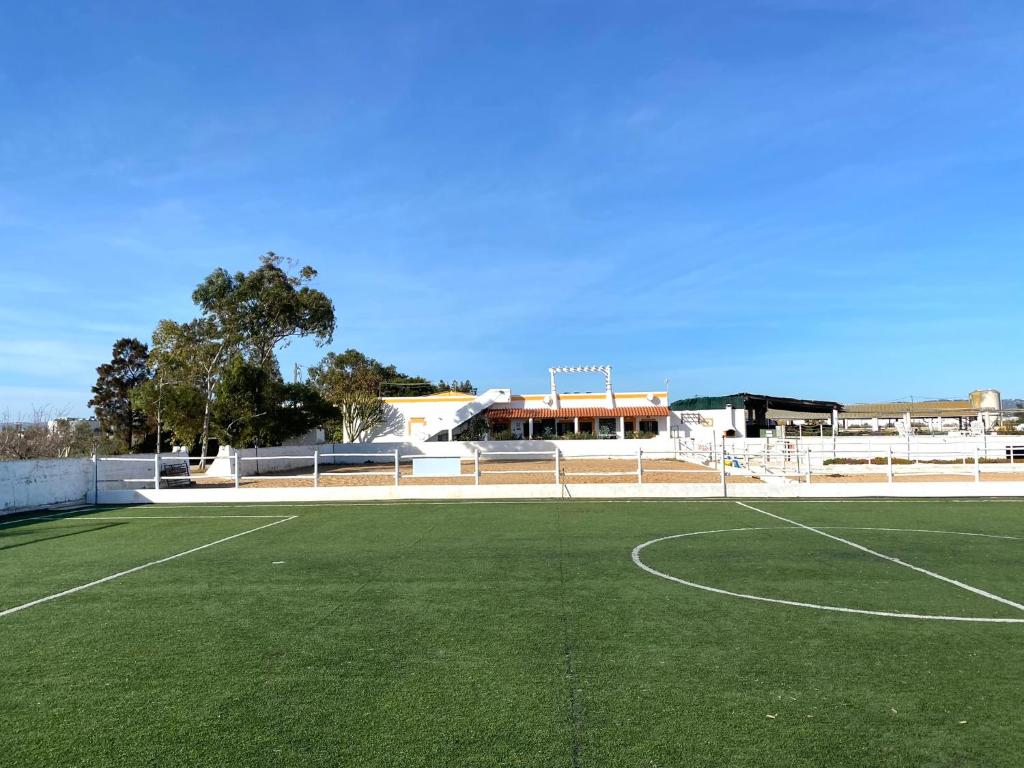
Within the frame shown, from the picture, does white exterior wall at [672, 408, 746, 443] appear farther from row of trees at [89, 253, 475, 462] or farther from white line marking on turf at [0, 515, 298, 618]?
white line marking on turf at [0, 515, 298, 618]

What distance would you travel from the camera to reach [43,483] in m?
18.2

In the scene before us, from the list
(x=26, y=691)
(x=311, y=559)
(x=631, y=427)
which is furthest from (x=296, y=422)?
(x=26, y=691)

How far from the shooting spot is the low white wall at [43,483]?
17.2 m

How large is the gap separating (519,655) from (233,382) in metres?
31.7

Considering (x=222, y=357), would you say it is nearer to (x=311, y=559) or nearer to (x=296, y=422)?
(x=296, y=422)

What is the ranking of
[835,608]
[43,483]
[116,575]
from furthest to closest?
[43,483] < [116,575] < [835,608]

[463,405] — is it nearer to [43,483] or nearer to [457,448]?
[457,448]

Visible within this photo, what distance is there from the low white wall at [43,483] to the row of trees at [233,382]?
Result: 597 inches

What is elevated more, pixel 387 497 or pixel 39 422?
pixel 39 422

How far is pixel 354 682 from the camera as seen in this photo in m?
Result: 5.22

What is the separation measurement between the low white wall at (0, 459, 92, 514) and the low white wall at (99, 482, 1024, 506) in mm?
718

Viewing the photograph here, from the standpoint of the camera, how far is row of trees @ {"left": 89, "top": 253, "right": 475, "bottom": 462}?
116 ft

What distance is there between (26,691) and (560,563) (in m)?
6.16

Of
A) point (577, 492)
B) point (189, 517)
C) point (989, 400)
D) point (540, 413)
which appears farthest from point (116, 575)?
point (989, 400)
